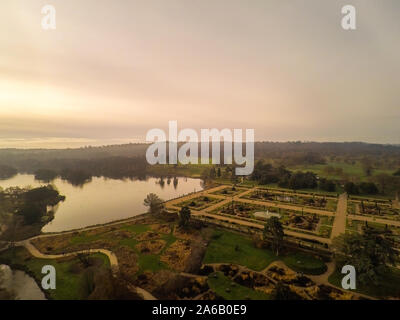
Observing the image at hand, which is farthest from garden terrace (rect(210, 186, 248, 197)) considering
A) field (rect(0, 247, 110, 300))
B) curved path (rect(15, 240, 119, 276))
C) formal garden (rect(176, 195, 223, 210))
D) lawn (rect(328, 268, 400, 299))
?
field (rect(0, 247, 110, 300))

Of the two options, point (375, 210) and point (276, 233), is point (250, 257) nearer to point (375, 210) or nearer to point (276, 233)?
point (276, 233)

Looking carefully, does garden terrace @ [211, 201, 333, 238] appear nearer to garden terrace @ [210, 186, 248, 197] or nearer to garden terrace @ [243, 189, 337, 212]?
garden terrace @ [243, 189, 337, 212]

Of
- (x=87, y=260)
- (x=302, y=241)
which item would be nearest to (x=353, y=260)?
(x=302, y=241)

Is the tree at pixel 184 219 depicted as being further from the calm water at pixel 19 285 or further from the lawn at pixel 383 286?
the lawn at pixel 383 286
